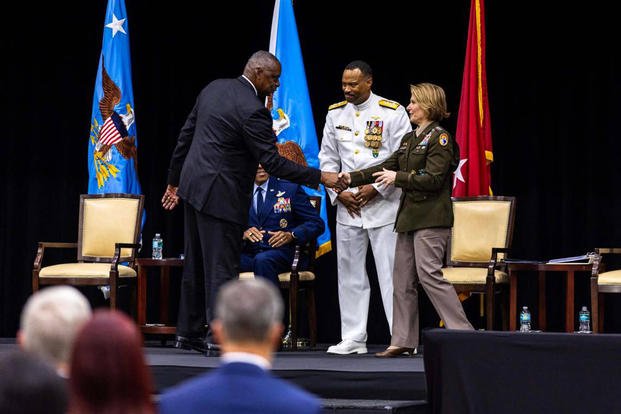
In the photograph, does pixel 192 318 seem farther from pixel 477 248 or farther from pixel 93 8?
pixel 93 8

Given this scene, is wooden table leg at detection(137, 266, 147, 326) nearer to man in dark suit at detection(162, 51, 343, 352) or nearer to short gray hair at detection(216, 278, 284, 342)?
man in dark suit at detection(162, 51, 343, 352)

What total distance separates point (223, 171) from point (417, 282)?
128 cm

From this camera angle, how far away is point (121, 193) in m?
7.64

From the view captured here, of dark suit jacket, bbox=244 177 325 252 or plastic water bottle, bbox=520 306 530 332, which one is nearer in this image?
dark suit jacket, bbox=244 177 325 252

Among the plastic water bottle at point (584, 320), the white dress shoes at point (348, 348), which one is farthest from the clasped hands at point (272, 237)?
the plastic water bottle at point (584, 320)

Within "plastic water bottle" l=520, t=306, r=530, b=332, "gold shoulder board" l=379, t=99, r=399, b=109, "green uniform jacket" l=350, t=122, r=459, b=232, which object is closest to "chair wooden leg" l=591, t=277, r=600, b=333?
"plastic water bottle" l=520, t=306, r=530, b=332

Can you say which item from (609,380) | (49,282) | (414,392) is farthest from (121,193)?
(609,380)

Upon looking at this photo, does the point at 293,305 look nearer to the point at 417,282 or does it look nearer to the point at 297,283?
the point at 297,283

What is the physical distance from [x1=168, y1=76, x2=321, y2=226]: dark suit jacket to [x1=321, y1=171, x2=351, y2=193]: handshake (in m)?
0.27

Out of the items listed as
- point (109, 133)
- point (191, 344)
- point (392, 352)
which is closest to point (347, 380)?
point (392, 352)

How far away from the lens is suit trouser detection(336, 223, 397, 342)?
653cm

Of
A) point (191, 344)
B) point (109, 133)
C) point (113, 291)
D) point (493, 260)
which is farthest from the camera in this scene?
point (109, 133)

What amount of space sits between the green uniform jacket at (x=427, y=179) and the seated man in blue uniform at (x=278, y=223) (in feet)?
3.10

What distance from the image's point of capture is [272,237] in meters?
6.87
